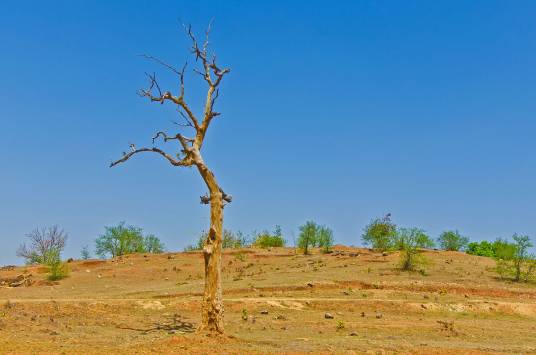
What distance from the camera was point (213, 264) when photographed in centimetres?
1722

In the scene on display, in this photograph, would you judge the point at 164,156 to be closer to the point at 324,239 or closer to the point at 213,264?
the point at 213,264

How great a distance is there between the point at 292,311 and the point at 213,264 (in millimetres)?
9161

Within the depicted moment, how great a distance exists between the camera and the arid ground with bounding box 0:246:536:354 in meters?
16.5

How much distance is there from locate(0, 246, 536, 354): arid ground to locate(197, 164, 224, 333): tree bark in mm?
684

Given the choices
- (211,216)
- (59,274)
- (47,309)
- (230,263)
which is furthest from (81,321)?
(230,263)

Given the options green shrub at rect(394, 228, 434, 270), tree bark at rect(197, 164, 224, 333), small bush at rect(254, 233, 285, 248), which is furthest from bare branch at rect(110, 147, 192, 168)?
small bush at rect(254, 233, 285, 248)

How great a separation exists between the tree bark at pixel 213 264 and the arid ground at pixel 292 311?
68 cm

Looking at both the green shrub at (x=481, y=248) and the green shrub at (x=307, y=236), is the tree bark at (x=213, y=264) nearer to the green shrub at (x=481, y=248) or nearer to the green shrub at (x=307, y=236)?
the green shrub at (x=307, y=236)

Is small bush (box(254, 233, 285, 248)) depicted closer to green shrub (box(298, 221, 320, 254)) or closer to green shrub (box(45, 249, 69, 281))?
green shrub (box(298, 221, 320, 254))

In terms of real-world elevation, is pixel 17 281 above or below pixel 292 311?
above

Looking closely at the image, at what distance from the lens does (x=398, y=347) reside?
16.6m

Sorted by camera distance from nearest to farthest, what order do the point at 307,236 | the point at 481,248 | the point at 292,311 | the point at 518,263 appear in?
the point at 292,311 < the point at 518,263 < the point at 307,236 < the point at 481,248

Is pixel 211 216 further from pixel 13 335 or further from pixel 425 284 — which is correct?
pixel 425 284

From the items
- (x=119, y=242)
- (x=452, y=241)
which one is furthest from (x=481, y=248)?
(x=119, y=242)
